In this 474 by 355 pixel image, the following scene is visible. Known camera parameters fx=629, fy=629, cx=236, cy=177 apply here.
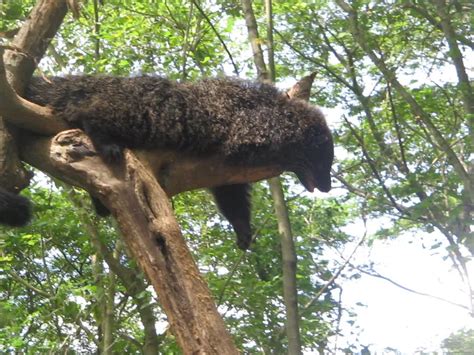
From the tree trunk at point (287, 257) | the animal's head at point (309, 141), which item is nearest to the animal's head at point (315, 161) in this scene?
the animal's head at point (309, 141)

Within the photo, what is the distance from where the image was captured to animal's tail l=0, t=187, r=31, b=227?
2955mm

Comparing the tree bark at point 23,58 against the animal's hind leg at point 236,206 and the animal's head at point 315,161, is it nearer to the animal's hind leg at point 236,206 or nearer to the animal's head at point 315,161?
the animal's hind leg at point 236,206

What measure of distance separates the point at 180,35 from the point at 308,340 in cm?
336

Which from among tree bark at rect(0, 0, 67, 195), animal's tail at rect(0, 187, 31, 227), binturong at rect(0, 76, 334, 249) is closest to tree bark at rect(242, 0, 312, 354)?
binturong at rect(0, 76, 334, 249)

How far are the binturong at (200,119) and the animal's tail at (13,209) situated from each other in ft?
1.46

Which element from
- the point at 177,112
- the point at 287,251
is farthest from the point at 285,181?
the point at 177,112

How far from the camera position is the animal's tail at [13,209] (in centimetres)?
296

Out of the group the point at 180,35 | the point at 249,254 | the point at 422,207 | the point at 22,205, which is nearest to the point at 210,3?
the point at 180,35

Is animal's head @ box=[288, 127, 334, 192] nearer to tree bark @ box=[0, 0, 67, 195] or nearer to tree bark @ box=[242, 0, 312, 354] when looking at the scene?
tree bark @ box=[242, 0, 312, 354]

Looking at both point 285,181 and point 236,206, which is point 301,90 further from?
point 285,181

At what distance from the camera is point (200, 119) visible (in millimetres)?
3285

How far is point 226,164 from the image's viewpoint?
3.28 metres

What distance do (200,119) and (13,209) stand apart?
103 cm

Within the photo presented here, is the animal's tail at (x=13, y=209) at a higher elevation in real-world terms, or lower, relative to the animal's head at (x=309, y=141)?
lower
